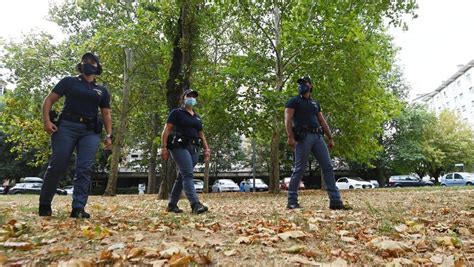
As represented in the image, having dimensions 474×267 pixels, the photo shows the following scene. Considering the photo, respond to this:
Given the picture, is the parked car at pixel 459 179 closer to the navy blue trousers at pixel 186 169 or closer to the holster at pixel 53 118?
the navy blue trousers at pixel 186 169

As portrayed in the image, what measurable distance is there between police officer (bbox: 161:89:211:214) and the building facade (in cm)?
5470

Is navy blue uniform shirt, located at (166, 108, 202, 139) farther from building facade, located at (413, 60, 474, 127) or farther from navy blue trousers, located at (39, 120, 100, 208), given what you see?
building facade, located at (413, 60, 474, 127)

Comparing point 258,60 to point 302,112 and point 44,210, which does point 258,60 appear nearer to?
point 302,112

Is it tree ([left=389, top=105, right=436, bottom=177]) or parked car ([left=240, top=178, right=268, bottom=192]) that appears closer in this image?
tree ([left=389, top=105, right=436, bottom=177])

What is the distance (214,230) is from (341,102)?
11067 millimetres

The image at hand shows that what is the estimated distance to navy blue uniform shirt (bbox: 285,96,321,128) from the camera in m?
5.97

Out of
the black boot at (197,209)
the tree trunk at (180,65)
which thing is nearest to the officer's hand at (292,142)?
the black boot at (197,209)

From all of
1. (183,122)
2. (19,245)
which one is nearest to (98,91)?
(183,122)

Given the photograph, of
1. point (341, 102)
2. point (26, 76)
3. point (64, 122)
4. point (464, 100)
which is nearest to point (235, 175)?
point (26, 76)

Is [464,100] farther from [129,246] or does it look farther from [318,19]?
[129,246]

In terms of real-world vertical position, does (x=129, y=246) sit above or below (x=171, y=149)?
below

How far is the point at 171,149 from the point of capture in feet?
17.8

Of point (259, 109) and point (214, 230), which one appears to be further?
point (259, 109)

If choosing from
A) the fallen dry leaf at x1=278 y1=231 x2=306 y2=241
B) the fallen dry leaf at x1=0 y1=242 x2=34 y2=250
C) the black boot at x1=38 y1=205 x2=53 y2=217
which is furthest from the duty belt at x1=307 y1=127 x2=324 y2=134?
the fallen dry leaf at x1=0 y1=242 x2=34 y2=250
